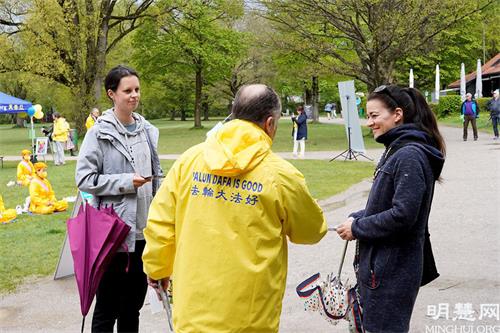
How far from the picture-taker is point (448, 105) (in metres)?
43.0

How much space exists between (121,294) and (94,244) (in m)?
0.41

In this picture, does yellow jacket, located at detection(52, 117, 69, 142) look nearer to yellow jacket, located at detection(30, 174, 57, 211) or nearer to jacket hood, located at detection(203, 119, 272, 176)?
yellow jacket, located at detection(30, 174, 57, 211)

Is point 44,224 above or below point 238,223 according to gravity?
below

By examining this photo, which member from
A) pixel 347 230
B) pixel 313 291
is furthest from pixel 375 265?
pixel 313 291

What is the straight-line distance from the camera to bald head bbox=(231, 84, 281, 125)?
8.93 feet

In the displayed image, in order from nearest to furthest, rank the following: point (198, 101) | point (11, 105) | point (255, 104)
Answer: point (255, 104), point (11, 105), point (198, 101)

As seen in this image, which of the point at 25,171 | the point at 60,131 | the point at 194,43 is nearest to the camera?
the point at 25,171

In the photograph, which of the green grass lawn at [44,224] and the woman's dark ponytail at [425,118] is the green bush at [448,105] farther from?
the woman's dark ponytail at [425,118]

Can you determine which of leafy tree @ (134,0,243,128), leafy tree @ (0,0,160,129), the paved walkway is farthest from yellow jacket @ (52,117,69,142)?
leafy tree @ (134,0,243,128)

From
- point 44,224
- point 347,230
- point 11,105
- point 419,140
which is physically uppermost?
point 11,105

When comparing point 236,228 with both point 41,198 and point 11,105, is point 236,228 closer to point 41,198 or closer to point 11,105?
point 41,198

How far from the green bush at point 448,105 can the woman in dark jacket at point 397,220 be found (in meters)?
42.1

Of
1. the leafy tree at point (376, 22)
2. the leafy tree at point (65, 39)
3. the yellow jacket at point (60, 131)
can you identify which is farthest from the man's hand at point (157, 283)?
the leafy tree at point (65, 39)

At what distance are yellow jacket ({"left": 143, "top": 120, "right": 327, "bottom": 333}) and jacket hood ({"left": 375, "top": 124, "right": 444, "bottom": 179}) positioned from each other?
0.62 meters
